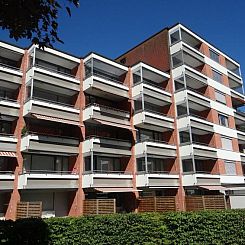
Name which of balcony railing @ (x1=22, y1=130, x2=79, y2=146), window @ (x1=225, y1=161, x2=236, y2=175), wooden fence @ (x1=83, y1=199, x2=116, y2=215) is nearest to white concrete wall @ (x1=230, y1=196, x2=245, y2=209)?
window @ (x1=225, y1=161, x2=236, y2=175)

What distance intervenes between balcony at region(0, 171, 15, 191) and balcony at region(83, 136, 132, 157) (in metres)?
7.49

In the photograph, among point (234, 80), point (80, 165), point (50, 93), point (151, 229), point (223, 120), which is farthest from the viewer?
point (234, 80)

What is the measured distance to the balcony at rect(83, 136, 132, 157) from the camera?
2867 centimetres

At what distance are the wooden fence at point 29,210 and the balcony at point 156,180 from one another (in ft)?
37.3

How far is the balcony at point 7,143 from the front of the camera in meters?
24.9

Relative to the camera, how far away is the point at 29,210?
23641 millimetres

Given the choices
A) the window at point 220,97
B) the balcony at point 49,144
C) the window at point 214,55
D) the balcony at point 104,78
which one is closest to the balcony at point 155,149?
the balcony at point 104,78

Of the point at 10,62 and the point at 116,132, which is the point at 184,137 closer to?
the point at 116,132

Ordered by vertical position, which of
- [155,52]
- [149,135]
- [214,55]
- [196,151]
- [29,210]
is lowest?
[29,210]

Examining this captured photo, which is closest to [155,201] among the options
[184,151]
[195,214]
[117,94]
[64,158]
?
[184,151]

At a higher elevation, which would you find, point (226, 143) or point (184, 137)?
point (184, 137)

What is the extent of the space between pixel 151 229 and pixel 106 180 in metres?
15.5

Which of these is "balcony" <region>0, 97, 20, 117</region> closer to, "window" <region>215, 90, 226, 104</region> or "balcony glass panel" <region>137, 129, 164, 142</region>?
"balcony glass panel" <region>137, 129, 164, 142</region>

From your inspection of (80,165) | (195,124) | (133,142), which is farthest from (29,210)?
(195,124)
